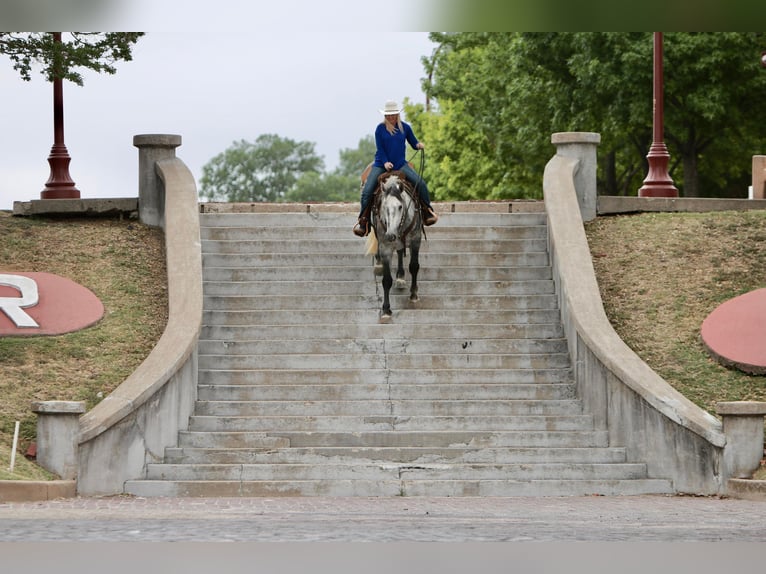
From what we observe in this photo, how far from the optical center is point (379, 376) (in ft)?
54.4

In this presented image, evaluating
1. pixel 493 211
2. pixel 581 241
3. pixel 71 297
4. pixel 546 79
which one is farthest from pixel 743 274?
pixel 546 79

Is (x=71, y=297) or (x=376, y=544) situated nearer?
(x=376, y=544)

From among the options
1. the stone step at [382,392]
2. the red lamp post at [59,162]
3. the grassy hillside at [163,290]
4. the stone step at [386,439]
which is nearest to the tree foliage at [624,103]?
the grassy hillside at [163,290]

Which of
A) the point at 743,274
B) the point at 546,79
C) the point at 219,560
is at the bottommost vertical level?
the point at 219,560

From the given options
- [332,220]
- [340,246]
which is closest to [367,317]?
[340,246]

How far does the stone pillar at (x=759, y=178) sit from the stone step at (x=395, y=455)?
1091 centimetres

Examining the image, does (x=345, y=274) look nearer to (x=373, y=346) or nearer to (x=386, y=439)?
(x=373, y=346)

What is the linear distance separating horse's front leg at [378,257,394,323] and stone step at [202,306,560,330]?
14 cm

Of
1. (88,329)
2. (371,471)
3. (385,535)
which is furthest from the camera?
(88,329)

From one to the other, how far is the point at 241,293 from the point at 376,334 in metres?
2.06

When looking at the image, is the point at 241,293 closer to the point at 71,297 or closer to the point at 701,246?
the point at 71,297

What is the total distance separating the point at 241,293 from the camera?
1836cm

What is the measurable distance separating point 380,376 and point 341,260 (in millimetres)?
3007

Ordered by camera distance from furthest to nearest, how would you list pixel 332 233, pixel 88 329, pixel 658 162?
pixel 658 162
pixel 332 233
pixel 88 329
